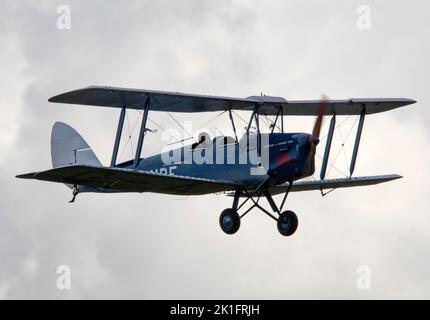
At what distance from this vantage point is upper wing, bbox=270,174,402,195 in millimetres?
29438

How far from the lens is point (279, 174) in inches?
1057

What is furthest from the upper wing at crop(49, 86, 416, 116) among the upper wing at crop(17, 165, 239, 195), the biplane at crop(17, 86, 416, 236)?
the upper wing at crop(17, 165, 239, 195)

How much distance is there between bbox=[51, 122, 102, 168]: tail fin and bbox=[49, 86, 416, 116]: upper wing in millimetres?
3554

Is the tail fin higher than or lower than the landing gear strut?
higher

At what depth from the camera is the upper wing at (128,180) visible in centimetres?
2487

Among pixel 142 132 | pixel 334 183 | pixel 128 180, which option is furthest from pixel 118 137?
pixel 334 183

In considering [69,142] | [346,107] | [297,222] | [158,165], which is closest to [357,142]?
[346,107]

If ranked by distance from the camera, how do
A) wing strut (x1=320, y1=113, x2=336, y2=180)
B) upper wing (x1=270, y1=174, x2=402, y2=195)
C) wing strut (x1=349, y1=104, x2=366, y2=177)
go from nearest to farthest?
wing strut (x1=320, y1=113, x2=336, y2=180)
wing strut (x1=349, y1=104, x2=366, y2=177)
upper wing (x1=270, y1=174, x2=402, y2=195)

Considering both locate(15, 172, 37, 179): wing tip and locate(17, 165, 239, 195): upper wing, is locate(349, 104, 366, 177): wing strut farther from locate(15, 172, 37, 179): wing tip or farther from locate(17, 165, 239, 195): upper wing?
locate(15, 172, 37, 179): wing tip

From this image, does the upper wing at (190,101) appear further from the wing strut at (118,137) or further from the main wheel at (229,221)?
the main wheel at (229,221)

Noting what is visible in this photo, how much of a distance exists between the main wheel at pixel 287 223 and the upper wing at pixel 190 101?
2.54m

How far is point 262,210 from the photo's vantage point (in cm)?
2741

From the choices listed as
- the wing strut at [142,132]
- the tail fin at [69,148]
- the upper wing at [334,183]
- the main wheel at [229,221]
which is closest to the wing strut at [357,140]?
the upper wing at [334,183]

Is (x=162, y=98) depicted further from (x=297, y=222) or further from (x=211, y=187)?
(x=297, y=222)
